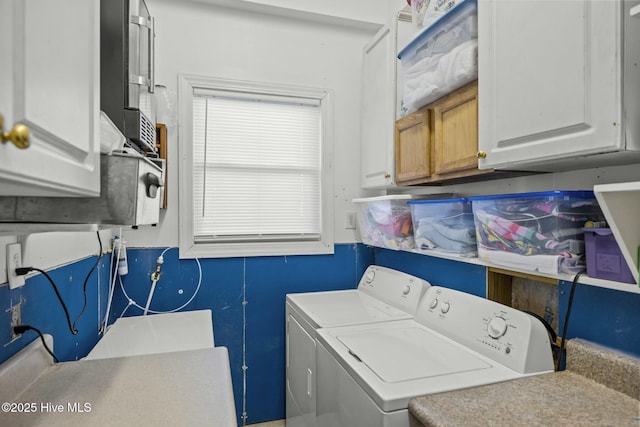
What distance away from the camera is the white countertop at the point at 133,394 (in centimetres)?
91

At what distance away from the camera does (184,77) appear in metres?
2.27

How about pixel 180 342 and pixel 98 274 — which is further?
pixel 98 274

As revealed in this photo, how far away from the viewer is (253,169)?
2.46 m

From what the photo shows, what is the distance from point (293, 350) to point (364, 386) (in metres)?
1.03

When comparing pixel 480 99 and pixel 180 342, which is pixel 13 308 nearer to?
pixel 180 342

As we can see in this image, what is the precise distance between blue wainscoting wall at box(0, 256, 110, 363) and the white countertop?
15 centimetres

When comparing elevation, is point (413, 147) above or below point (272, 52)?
below

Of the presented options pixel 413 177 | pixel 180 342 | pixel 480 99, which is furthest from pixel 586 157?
pixel 180 342

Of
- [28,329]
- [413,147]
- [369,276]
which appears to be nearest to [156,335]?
[28,329]

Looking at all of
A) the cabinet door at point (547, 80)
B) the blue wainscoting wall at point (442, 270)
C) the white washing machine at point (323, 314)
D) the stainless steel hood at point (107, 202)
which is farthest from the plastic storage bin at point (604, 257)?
the stainless steel hood at point (107, 202)

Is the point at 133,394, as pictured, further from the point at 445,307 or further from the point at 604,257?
the point at 604,257

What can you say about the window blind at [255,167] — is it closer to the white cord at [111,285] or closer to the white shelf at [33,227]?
the white cord at [111,285]

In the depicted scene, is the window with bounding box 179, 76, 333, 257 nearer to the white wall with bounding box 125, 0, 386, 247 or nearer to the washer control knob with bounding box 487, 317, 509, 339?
the white wall with bounding box 125, 0, 386, 247

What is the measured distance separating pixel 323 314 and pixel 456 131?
1.14 metres
